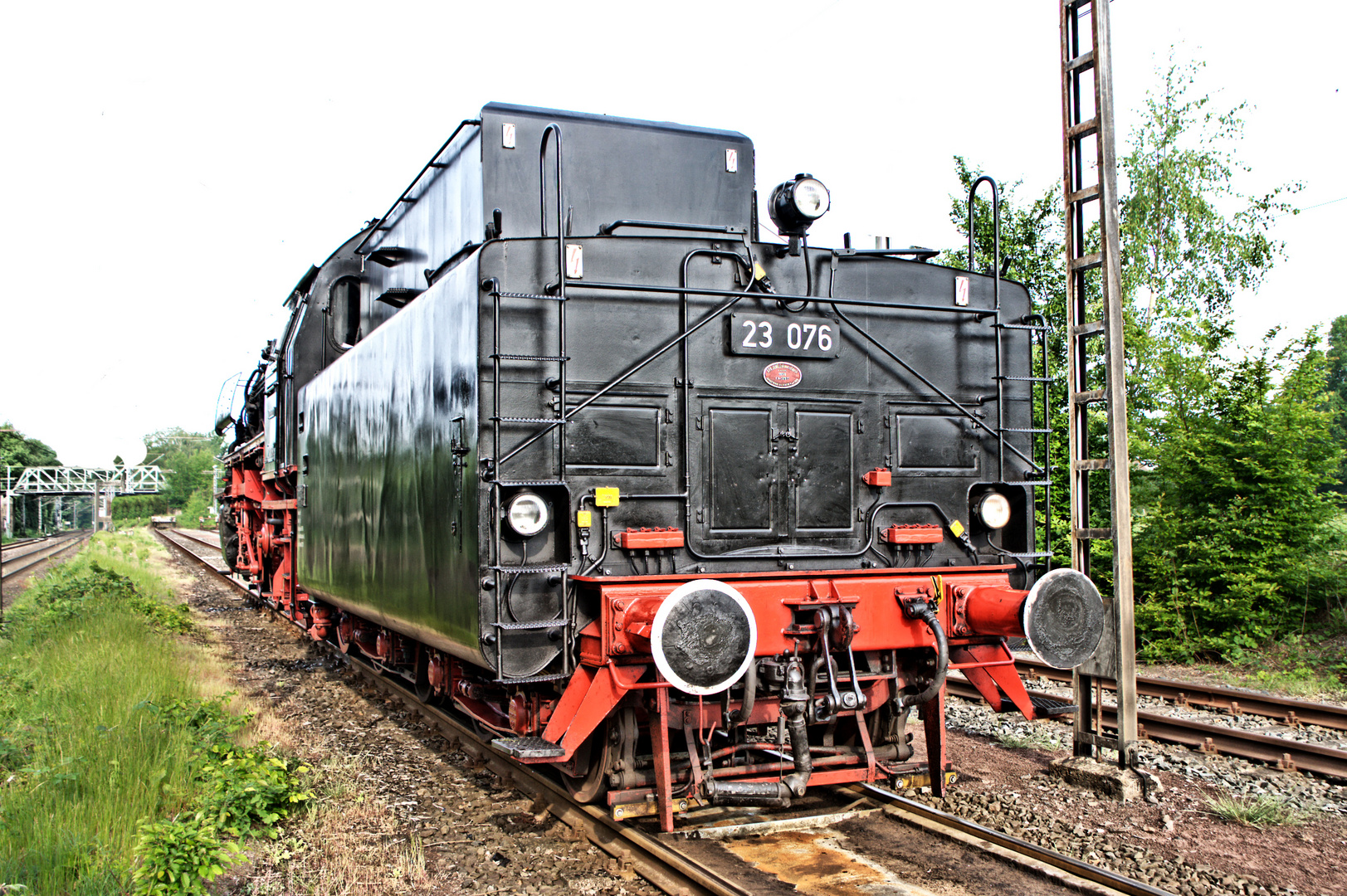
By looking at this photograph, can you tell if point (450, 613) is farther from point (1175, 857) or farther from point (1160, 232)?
point (1160, 232)

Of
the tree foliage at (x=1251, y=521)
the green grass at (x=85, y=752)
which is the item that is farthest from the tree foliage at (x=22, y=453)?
the tree foliage at (x=1251, y=521)

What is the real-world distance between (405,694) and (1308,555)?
32.3ft

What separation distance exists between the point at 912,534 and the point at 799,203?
1.89 meters

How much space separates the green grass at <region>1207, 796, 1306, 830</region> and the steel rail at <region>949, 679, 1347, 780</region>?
2.98ft

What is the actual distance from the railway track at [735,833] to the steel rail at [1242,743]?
1863 mm

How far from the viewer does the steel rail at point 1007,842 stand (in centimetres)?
406

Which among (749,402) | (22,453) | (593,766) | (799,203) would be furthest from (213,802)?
(22,453)

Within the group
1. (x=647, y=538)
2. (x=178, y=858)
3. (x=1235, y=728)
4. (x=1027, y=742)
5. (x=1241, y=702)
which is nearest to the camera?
(x=178, y=858)

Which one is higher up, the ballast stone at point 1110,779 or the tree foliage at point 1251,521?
the tree foliage at point 1251,521

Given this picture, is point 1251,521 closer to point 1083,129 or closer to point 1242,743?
point 1242,743

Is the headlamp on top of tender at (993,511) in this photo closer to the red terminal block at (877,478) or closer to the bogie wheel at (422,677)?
the red terminal block at (877,478)

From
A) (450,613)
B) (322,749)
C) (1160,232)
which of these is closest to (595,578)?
(450,613)

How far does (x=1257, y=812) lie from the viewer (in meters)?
5.31

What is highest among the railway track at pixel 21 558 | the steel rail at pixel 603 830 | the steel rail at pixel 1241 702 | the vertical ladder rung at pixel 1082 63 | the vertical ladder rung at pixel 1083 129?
the vertical ladder rung at pixel 1082 63
